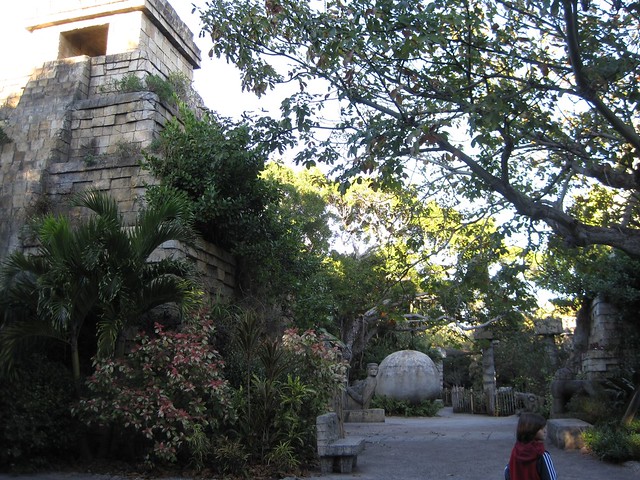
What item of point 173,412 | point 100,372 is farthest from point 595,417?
point 100,372

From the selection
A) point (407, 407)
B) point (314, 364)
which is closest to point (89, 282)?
point (314, 364)

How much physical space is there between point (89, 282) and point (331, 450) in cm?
355

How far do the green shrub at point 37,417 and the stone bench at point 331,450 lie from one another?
2889 mm

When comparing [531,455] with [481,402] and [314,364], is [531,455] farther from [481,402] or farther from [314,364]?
[481,402]

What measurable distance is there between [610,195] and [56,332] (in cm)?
875

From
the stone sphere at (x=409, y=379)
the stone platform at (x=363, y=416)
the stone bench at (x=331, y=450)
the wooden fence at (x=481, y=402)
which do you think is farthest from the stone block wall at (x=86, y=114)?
the wooden fence at (x=481, y=402)

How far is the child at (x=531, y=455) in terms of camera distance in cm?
368

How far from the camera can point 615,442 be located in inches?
310

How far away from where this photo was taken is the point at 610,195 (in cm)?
996

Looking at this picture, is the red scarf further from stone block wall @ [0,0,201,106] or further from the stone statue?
the stone statue

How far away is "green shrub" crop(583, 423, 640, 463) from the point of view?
762 cm

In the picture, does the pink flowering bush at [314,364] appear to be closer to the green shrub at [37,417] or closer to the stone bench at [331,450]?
the stone bench at [331,450]

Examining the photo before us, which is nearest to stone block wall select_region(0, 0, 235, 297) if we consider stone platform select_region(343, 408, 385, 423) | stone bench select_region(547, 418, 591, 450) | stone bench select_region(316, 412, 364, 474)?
stone bench select_region(316, 412, 364, 474)

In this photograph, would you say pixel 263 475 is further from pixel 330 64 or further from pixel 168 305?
pixel 330 64
